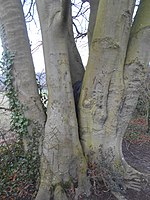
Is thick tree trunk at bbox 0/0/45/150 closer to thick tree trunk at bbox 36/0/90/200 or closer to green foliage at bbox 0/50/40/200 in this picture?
green foliage at bbox 0/50/40/200

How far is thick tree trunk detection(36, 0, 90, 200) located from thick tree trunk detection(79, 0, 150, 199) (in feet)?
0.74

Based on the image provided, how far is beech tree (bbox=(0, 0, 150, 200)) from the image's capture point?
348 cm

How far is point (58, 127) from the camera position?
3.49 metres

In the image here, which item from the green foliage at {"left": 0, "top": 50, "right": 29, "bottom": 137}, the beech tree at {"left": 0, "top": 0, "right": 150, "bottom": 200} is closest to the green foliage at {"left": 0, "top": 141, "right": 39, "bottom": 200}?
the beech tree at {"left": 0, "top": 0, "right": 150, "bottom": 200}

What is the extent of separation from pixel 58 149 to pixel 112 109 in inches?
33.3

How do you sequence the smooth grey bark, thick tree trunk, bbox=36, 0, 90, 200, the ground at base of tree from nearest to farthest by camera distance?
1. thick tree trunk, bbox=36, 0, 90, 200
2. the ground at base of tree
3. the smooth grey bark

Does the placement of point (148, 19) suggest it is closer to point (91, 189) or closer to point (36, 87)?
point (36, 87)

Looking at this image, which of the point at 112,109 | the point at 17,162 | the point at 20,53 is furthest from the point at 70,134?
the point at 20,53

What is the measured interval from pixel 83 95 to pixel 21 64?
904mm

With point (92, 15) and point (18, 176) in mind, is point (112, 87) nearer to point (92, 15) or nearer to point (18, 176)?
point (92, 15)

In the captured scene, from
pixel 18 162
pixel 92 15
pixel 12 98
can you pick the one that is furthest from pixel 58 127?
pixel 92 15

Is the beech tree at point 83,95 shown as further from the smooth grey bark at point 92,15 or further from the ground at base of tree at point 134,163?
the smooth grey bark at point 92,15

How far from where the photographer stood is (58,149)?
3459 millimetres

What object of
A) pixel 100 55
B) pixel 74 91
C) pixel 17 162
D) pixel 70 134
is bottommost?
pixel 17 162
